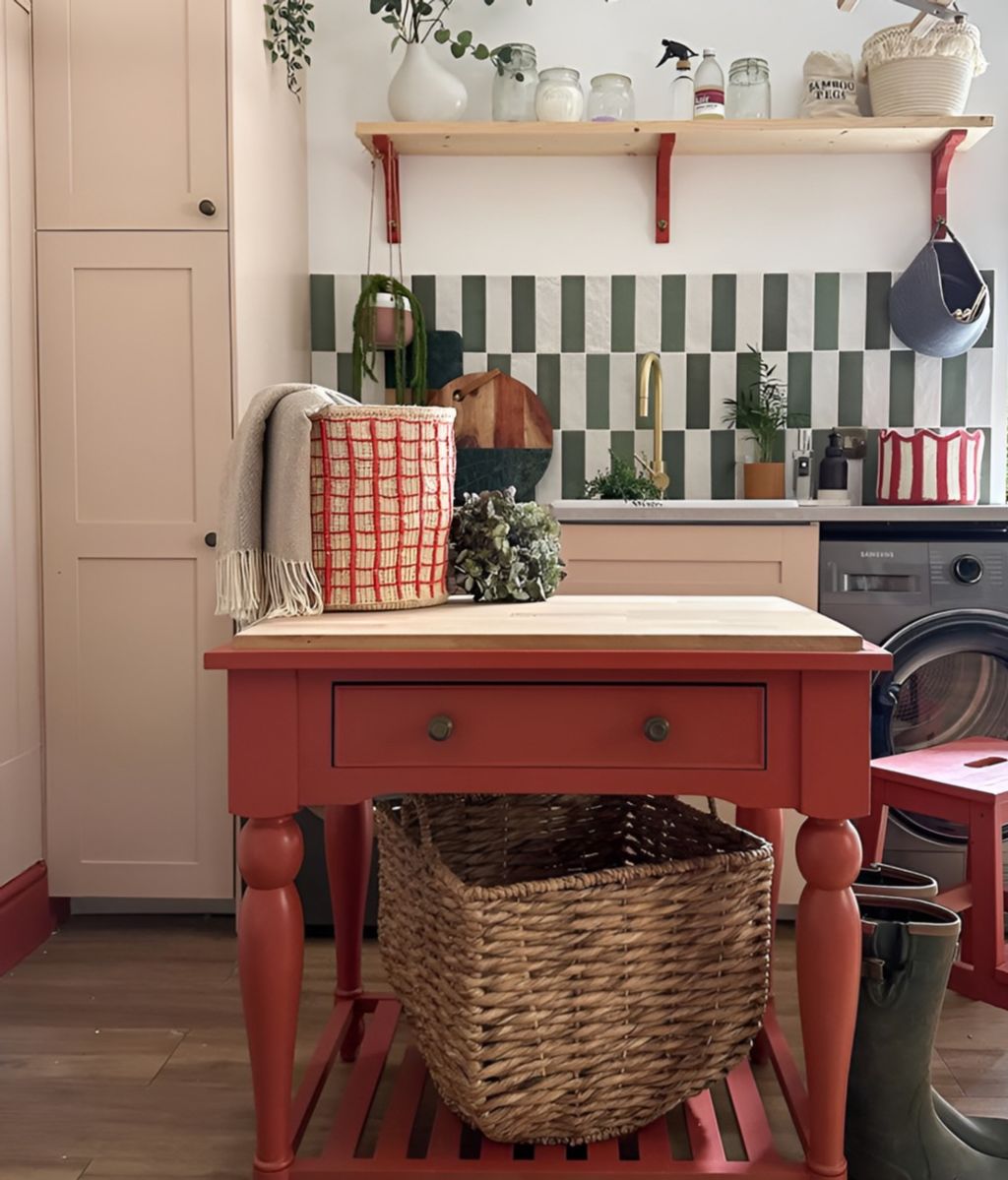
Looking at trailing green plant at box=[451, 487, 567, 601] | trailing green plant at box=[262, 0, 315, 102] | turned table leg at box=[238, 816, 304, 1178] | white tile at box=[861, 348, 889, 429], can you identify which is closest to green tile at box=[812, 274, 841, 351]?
white tile at box=[861, 348, 889, 429]

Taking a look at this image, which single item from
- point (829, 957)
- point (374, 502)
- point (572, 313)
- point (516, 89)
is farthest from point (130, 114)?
point (829, 957)

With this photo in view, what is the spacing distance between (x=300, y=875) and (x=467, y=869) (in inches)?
33.8

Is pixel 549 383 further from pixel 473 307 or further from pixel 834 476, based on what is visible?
pixel 834 476

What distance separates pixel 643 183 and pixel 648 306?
13.7 inches

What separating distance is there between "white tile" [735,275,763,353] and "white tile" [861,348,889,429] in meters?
0.33

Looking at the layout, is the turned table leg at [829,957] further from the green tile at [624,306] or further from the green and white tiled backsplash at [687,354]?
the green tile at [624,306]

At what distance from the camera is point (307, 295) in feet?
11.0

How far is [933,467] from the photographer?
2.98 meters

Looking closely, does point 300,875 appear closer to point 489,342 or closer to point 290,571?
point 290,571

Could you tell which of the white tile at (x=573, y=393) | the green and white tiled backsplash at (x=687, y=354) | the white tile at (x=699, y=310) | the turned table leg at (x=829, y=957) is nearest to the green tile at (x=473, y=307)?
the green and white tiled backsplash at (x=687, y=354)

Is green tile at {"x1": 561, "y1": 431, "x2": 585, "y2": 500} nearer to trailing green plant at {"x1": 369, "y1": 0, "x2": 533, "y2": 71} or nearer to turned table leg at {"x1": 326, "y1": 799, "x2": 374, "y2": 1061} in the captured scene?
trailing green plant at {"x1": 369, "y1": 0, "x2": 533, "y2": 71}

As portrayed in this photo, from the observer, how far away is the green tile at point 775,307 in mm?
3314

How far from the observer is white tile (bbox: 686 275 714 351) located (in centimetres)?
332

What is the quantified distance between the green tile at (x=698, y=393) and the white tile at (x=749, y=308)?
131mm
